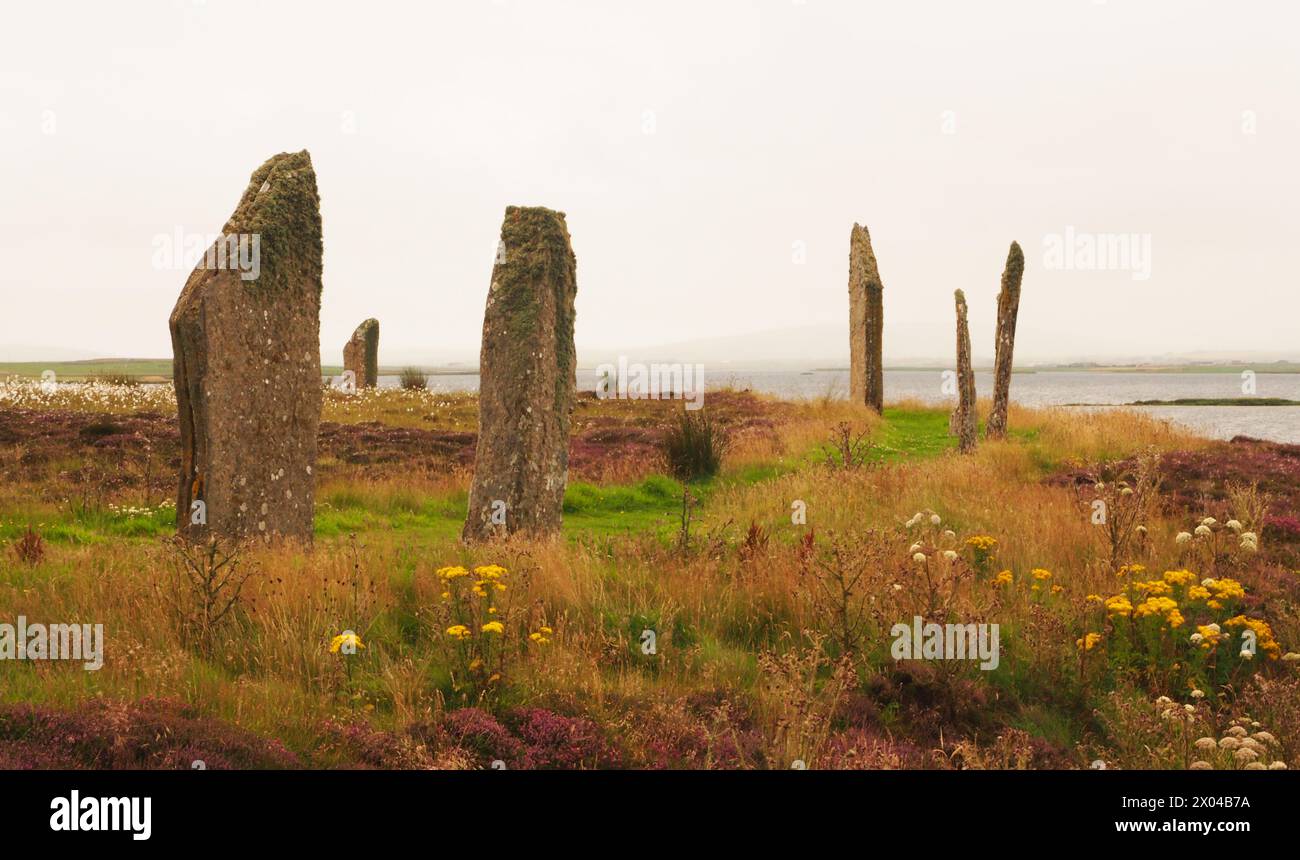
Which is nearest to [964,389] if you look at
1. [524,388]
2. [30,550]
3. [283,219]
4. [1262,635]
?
[524,388]

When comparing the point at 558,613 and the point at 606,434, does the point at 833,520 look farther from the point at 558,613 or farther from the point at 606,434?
the point at 606,434

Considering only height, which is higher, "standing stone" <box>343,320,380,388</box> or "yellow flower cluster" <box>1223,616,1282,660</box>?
"standing stone" <box>343,320,380,388</box>

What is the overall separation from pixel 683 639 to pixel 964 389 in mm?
15216

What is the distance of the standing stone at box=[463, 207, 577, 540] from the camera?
33.6 feet

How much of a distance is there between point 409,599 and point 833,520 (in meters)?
5.92

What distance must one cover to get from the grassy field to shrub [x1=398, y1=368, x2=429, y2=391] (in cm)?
2561

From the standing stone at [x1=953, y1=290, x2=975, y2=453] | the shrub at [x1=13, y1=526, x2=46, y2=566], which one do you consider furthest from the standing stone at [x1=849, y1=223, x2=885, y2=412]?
the shrub at [x1=13, y1=526, x2=46, y2=566]

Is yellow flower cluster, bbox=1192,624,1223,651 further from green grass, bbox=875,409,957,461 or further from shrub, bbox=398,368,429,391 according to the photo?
shrub, bbox=398,368,429,391

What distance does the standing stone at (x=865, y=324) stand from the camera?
2612 centimetres

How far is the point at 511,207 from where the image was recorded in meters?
11.4

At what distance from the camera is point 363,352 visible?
116ft

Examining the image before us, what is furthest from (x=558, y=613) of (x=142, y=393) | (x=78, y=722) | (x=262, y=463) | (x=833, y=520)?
(x=142, y=393)

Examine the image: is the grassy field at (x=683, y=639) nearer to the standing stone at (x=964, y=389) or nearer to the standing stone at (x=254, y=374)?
the standing stone at (x=254, y=374)

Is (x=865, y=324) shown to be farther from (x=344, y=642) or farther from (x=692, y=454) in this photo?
(x=344, y=642)
